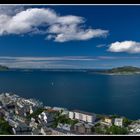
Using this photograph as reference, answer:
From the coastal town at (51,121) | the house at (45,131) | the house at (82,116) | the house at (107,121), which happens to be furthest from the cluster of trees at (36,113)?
the house at (107,121)

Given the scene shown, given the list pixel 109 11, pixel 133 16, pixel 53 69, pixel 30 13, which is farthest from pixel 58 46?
pixel 133 16

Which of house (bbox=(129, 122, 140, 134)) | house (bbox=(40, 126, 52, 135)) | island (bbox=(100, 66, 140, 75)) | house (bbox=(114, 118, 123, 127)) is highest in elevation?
island (bbox=(100, 66, 140, 75))

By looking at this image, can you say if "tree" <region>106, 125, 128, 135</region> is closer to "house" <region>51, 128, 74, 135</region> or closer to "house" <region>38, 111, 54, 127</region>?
"house" <region>51, 128, 74, 135</region>

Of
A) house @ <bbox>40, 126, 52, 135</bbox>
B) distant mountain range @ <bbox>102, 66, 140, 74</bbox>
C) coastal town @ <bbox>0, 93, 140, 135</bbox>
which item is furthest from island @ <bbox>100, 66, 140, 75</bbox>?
house @ <bbox>40, 126, 52, 135</bbox>

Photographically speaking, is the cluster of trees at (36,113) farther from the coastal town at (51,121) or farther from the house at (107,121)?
the house at (107,121)
